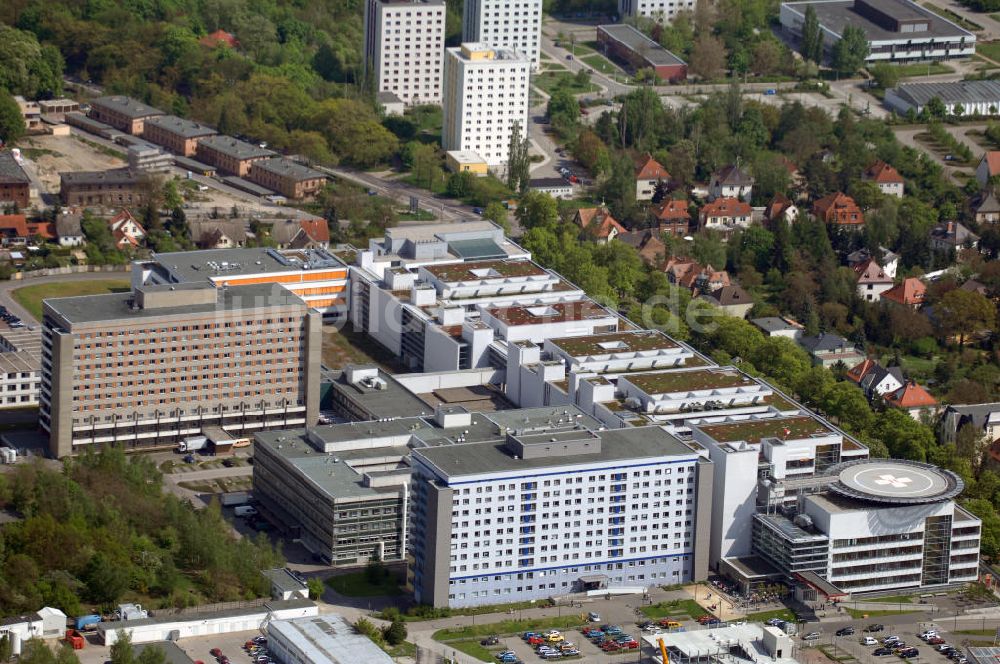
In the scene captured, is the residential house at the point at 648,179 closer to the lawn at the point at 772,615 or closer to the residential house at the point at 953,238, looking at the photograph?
the residential house at the point at 953,238

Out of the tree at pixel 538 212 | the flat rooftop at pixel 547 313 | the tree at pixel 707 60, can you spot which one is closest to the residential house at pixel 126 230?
the tree at pixel 538 212

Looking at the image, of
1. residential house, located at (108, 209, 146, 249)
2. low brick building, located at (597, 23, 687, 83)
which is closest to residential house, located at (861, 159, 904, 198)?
low brick building, located at (597, 23, 687, 83)

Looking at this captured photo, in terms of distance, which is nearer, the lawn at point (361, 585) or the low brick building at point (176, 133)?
the lawn at point (361, 585)

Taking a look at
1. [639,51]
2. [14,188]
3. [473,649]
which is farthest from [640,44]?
[473,649]

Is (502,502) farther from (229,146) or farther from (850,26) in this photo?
(850,26)

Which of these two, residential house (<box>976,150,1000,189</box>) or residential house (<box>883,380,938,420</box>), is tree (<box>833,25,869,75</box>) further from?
residential house (<box>883,380,938,420</box>)

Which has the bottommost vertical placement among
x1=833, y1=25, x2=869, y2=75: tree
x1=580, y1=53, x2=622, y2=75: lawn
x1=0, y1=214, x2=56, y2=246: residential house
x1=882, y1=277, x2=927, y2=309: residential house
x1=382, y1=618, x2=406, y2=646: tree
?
x1=382, y1=618, x2=406, y2=646: tree
